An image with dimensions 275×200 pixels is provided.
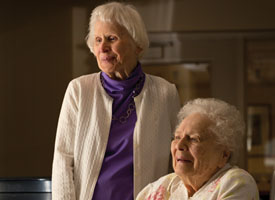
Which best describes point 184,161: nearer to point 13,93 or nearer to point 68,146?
point 68,146

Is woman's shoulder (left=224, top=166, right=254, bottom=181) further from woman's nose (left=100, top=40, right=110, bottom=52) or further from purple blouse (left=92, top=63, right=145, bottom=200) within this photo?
woman's nose (left=100, top=40, right=110, bottom=52)

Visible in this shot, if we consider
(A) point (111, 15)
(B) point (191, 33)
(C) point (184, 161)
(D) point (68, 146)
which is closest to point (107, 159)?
(D) point (68, 146)

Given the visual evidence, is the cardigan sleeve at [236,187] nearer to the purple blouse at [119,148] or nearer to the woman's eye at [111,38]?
the purple blouse at [119,148]

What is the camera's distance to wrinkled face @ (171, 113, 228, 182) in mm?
1910

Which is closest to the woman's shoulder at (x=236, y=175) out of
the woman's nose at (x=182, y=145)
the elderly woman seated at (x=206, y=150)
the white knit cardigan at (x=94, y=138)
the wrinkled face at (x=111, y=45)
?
the elderly woman seated at (x=206, y=150)

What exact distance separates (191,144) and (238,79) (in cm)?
263

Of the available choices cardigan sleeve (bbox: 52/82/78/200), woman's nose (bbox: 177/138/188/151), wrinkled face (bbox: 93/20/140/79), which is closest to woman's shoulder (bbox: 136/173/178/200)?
woman's nose (bbox: 177/138/188/151)

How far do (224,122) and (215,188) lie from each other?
0.23m

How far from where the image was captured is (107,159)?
2107 millimetres

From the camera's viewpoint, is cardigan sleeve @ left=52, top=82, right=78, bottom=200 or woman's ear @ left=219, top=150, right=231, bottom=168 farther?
cardigan sleeve @ left=52, top=82, right=78, bottom=200

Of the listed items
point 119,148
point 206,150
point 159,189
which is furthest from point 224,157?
point 119,148

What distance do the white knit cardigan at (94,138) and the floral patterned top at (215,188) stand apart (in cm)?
10

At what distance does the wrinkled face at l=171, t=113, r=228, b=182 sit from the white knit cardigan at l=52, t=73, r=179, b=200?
0.22m

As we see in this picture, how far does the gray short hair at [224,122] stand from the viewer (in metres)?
1.93
